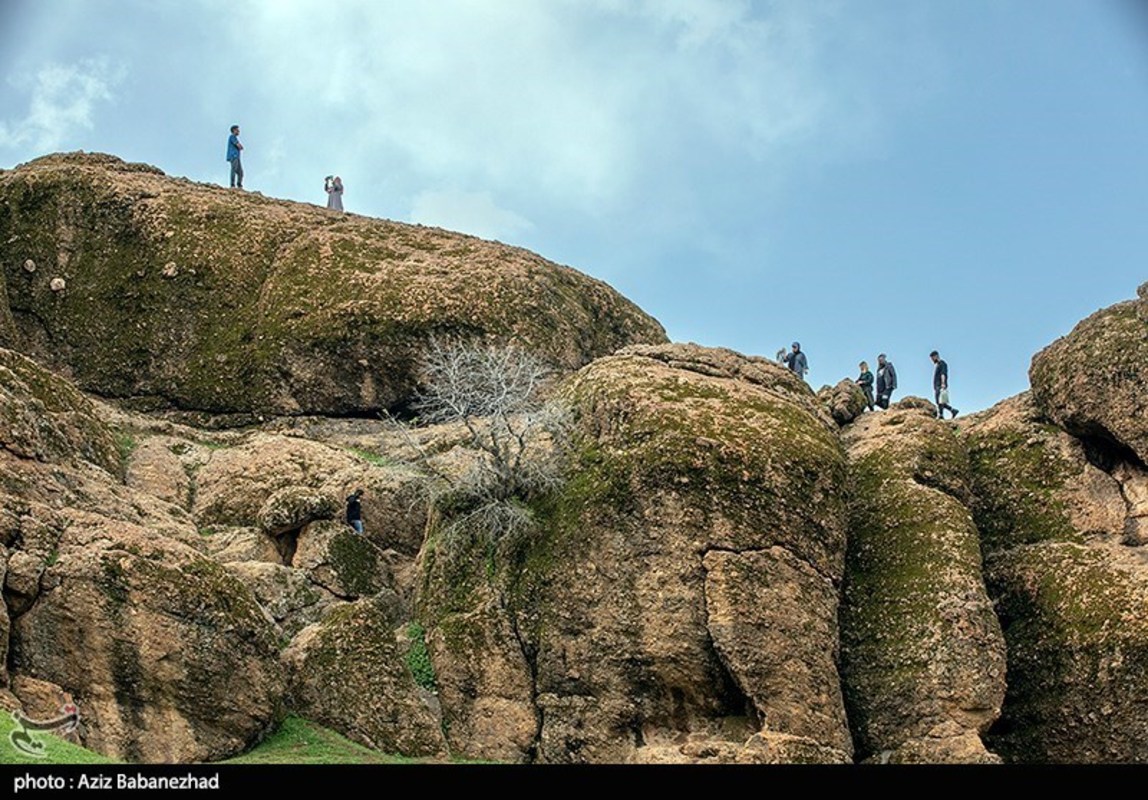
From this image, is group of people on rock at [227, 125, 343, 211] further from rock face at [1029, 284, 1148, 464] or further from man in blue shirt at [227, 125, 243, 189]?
rock face at [1029, 284, 1148, 464]

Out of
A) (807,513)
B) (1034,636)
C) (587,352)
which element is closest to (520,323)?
(587,352)

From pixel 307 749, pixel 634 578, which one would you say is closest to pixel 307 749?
pixel 307 749

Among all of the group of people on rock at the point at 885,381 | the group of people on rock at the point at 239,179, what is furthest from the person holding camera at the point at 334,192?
the group of people on rock at the point at 885,381

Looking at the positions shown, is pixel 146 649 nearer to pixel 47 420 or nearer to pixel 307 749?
pixel 307 749

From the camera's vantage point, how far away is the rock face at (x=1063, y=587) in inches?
1300

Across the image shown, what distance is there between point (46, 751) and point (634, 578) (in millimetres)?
14098

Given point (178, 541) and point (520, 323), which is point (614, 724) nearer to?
point (178, 541)

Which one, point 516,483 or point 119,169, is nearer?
point 516,483

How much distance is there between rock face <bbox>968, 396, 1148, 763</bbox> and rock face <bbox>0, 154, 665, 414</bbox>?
15.5m

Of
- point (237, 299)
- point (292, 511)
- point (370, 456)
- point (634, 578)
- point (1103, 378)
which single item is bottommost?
point (634, 578)

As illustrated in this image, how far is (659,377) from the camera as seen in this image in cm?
3762

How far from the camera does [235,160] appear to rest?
183 feet

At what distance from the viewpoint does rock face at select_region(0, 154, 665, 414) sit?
46.7 meters

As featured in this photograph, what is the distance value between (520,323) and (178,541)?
59.1ft
